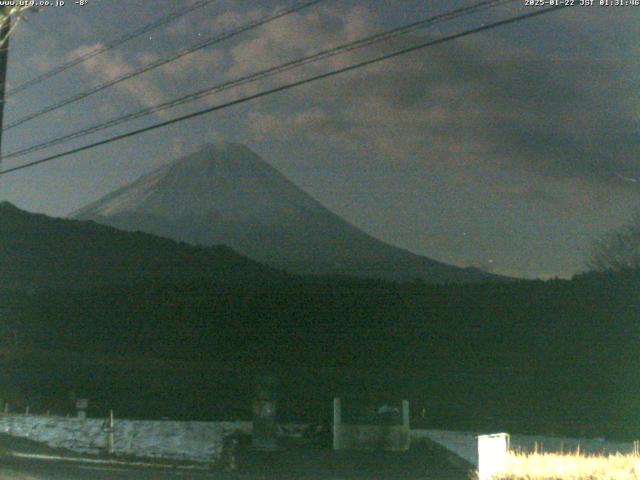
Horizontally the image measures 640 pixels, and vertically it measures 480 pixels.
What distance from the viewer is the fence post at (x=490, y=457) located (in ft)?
33.3

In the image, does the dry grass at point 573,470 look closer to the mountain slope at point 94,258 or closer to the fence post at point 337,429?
the fence post at point 337,429

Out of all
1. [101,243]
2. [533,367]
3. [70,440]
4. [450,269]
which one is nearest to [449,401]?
[533,367]

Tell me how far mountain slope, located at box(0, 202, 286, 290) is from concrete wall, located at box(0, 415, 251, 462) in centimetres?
3146

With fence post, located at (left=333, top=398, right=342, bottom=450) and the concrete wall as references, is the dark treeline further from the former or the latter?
fence post, located at (left=333, top=398, right=342, bottom=450)

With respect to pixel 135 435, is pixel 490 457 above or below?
above

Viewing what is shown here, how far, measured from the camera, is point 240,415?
28.4 metres

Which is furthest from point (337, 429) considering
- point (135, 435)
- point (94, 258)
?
point (94, 258)

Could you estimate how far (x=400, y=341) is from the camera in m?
39.7

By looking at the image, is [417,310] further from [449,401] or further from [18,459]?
[18,459]

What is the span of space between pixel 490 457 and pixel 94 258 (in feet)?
178

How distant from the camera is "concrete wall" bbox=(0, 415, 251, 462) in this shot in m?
17.8

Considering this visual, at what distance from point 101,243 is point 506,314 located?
36793 mm

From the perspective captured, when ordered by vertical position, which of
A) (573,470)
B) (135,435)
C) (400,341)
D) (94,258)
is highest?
(94,258)

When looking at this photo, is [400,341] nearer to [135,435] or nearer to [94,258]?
[135,435]
